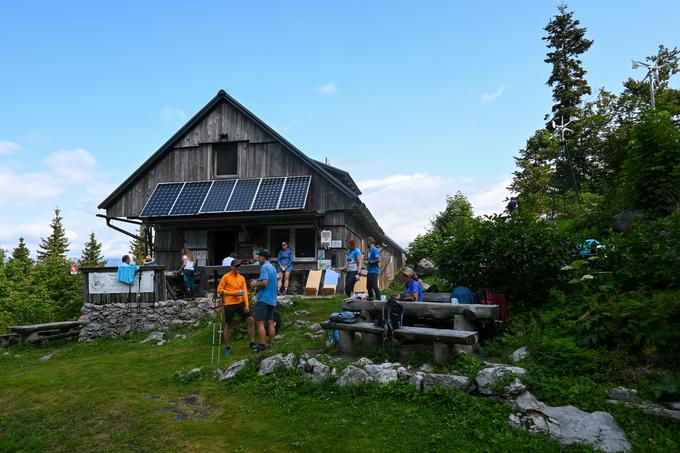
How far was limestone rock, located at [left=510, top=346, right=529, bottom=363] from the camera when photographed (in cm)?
616

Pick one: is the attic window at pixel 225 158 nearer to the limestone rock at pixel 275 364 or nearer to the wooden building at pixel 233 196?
the wooden building at pixel 233 196

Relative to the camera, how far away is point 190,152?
18.8 m

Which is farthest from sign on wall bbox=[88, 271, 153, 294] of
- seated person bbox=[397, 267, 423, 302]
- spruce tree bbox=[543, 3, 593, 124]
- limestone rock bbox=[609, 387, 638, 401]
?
spruce tree bbox=[543, 3, 593, 124]

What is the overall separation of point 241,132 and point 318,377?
14156 mm

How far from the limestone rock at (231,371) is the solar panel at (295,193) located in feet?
28.8

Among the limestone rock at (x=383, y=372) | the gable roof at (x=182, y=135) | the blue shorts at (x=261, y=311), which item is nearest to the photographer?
the limestone rock at (x=383, y=372)

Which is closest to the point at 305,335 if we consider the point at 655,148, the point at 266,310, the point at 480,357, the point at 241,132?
the point at 266,310

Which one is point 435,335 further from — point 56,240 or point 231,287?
point 56,240

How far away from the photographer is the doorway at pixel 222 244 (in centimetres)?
1841

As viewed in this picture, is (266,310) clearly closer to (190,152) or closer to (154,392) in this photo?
(154,392)

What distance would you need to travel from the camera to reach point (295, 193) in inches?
645

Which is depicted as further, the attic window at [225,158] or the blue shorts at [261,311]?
the attic window at [225,158]

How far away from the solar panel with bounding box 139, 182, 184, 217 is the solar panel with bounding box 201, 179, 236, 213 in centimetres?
150

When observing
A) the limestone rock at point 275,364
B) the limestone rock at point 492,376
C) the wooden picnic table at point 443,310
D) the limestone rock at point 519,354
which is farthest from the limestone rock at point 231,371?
the limestone rock at point 519,354
